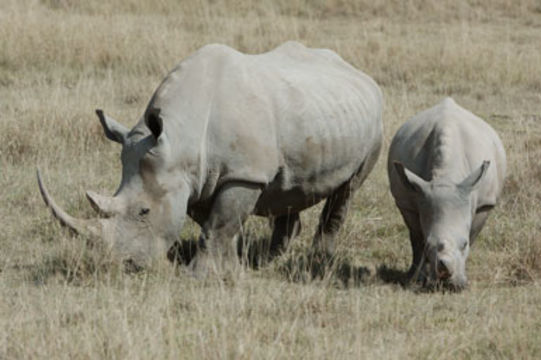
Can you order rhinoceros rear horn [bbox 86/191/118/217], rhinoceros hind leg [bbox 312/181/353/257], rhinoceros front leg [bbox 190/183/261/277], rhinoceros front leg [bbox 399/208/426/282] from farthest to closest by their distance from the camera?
1. rhinoceros hind leg [bbox 312/181/353/257]
2. rhinoceros front leg [bbox 399/208/426/282]
3. rhinoceros front leg [bbox 190/183/261/277]
4. rhinoceros rear horn [bbox 86/191/118/217]

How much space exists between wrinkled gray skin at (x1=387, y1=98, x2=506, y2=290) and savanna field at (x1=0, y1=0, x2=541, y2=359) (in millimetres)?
253

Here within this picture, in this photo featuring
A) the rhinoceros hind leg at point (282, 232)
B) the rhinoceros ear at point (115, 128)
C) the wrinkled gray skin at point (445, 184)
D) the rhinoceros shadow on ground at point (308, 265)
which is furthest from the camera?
the rhinoceros hind leg at point (282, 232)

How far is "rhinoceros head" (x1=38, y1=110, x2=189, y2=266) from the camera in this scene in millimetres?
5723

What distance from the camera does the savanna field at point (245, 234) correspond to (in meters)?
4.86

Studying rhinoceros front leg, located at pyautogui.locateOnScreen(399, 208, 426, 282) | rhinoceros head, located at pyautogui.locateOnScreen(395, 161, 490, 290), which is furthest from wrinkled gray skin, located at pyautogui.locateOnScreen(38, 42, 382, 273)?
rhinoceros head, located at pyautogui.locateOnScreen(395, 161, 490, 290)

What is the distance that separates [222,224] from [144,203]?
24.1 inches

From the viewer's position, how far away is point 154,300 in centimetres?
536

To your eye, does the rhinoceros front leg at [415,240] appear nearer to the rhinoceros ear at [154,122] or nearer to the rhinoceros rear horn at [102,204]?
the rhinoceros ear at [154,122]

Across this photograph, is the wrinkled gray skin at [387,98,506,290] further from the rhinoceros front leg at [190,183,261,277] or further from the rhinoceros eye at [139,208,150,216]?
the rhinoceros eye at [139,208,150,216]

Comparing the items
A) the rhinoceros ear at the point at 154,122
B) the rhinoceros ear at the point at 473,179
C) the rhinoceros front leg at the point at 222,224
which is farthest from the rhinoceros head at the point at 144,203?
the rhinoceros ear at the point at 473,179

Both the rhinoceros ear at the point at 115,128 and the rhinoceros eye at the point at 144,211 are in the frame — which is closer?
the rhinoceros eye at the point at 144,211

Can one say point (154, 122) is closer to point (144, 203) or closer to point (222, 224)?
point (144, 203)

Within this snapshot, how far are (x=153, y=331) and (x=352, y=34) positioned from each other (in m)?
11.3

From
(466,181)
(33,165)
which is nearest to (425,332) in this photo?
(466,181)
